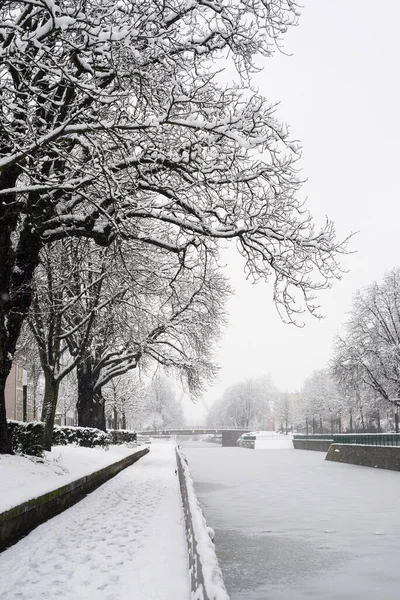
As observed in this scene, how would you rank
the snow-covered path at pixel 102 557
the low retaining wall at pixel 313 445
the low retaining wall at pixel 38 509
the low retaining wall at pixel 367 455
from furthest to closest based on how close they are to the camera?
1. the low retaining wall at pixel 313 445
2. the low retaining wall at pixel 367 455
3. the low retaining wall at pixel 38 509
4. the snow-covered path at pixel 102 557

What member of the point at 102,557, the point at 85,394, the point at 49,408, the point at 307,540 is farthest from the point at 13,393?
the point at 102,557

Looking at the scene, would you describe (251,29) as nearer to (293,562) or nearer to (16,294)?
(16,294)

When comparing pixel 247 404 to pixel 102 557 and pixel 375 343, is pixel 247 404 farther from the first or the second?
pixel 102 557

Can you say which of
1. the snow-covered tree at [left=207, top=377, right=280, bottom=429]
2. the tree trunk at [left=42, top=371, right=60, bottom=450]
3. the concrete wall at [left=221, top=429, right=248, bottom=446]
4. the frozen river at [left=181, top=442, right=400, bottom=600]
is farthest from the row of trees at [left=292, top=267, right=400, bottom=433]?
the snow-covered tree at [left=207, top=377, right=280, bottom=429]

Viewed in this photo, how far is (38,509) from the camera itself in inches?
375

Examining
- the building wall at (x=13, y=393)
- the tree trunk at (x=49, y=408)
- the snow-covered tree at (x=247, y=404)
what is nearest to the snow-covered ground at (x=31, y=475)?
the tree trunk at (x=49, y=408)

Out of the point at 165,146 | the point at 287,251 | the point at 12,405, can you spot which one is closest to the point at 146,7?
the point at 165,146

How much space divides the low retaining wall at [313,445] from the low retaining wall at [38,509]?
35.1 meters

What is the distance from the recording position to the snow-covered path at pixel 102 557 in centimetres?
595

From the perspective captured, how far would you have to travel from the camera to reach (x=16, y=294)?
12.6m

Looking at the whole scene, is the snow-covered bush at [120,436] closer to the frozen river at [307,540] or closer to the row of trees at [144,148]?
the frozen river at [307,540]

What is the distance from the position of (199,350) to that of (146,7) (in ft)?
64.1

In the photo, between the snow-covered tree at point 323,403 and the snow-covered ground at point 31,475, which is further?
the snow-covered tree at point 323,403

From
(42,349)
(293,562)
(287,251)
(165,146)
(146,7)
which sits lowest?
(293,562)
